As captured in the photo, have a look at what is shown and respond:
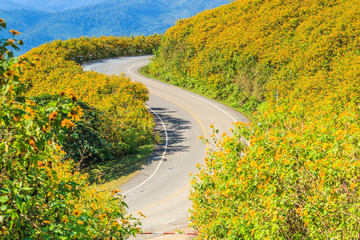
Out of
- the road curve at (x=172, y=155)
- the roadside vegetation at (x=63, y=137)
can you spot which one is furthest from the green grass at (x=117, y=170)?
the road curve at (x=172, y=155)

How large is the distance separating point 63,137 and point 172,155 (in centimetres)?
1814

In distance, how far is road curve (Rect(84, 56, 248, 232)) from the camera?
1569cm

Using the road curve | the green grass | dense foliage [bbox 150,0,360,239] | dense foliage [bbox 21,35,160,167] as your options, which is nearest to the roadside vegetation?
dense foliage [bbox 21,35,160,167]

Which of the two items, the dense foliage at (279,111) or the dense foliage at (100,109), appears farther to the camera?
the dense foliage at (100,109)

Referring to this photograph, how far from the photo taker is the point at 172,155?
21.9 metres

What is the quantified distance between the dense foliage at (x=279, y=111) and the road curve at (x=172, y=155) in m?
1.95

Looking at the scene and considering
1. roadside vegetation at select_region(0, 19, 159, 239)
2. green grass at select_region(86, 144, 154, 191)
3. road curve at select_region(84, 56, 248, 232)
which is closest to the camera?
roadside vegetation at select_region(0, 19, 159, 239)

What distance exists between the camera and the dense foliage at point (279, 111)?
552 cm

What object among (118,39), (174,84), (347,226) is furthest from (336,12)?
(118,39)

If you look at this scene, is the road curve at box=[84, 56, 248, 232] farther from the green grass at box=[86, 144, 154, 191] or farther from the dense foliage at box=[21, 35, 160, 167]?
the dense foliage at box=[21, 35, 160, 167]

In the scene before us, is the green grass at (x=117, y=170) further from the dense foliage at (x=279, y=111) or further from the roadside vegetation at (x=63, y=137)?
the dense foliage at (x=279, y=111)

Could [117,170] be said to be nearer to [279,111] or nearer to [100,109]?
[100,109]

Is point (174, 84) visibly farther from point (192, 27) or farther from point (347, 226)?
point (347, 226)

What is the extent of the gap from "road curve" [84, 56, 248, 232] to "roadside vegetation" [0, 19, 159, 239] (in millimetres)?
1367
